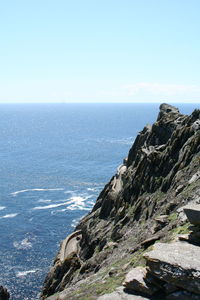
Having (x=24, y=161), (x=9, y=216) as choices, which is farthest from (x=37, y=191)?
(x=24, y=161)

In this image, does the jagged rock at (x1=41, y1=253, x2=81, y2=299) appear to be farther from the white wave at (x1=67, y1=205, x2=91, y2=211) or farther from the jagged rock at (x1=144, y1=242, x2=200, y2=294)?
the white wave at (x1=67, y1=205, x2=91, y2=211)

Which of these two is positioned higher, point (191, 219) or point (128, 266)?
point (191, 219)

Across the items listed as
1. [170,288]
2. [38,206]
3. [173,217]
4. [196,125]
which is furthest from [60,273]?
[38,206]

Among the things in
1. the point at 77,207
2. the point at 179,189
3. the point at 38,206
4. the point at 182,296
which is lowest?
the point at 77,207

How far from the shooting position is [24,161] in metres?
189

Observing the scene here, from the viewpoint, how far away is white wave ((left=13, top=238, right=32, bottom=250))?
8988 cm

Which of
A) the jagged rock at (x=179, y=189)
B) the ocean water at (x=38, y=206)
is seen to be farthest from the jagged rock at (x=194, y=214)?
the ocean water at (x=38, y=206)

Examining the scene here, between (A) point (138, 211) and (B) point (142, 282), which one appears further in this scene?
(A) point (138, 211)

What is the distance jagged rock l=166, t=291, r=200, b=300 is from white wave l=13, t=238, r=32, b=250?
7310 cm

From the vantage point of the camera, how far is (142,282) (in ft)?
74.0

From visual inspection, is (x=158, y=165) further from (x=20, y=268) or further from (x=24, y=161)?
(x=24, y=161)

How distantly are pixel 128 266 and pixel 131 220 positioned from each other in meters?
21.2

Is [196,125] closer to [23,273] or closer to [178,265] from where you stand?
[178,265]

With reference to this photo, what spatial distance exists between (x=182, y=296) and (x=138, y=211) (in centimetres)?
3040
